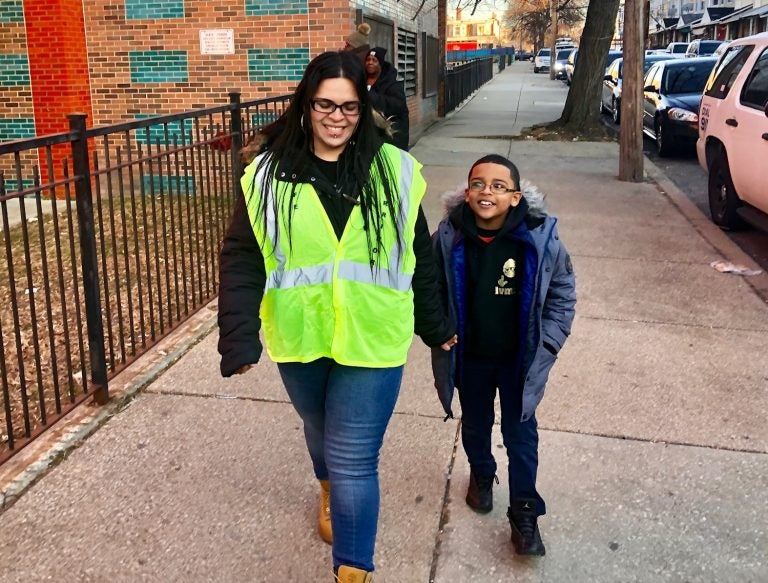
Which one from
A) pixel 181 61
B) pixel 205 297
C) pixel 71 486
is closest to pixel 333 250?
pixel 71 486

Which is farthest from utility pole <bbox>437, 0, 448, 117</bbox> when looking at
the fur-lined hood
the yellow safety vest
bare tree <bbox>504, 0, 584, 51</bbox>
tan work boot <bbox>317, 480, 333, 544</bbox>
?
bare tree <bbox>504, 0, 584, 51</bbox>

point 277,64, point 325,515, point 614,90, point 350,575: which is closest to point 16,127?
point 277,64

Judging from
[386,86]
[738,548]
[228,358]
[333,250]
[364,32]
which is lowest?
[738,548]

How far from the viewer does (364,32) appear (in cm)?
748

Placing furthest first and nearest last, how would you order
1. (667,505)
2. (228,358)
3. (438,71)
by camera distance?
(438,71) < (667,505) < (228,358)

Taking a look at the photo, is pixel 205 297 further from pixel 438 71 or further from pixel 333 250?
pixel 438 71

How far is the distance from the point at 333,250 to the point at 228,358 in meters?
0.44

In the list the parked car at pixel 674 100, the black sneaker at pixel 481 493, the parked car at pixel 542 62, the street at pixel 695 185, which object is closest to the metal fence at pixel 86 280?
the black sneaker at pixel 481 493

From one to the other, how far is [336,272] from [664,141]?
12839 millimetres

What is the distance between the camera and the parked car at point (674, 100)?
13.8m

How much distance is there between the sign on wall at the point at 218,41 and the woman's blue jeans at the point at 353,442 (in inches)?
346

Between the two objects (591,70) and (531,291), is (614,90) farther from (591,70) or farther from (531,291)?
(531,291)

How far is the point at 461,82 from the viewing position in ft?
78.9

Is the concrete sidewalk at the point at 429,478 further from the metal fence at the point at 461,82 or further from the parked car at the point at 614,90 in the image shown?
the metal fence at the point at 461,82
